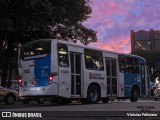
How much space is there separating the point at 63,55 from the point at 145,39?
80.0 m

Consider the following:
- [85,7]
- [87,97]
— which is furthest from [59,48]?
[85,7]

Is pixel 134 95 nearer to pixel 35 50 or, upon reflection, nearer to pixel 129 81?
pixel 129 81

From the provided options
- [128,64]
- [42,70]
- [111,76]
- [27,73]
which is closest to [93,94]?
[111,76]

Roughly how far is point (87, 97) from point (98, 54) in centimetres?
272

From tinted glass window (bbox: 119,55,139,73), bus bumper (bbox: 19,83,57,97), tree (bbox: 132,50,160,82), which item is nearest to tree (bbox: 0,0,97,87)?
bus bumper (bbox: 19,83,57,97)

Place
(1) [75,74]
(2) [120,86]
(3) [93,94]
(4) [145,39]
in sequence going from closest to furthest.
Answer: (1) [75,74]
(3) [93,94]
(2) [120,86]
(4) [145,39]

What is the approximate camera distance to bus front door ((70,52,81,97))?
20.3 metres

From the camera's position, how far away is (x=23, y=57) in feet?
68.6

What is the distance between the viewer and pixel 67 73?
65.2 feet

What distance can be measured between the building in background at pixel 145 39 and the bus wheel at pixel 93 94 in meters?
77.3

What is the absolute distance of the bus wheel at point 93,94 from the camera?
837 inches

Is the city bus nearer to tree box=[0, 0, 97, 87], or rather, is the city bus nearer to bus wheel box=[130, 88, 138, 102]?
bus wheel box=[130, 88, 138, 102]

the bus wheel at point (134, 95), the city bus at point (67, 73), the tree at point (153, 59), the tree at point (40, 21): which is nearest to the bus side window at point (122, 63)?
the city bus at point (67, 73)

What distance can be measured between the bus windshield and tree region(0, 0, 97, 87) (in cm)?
252
